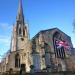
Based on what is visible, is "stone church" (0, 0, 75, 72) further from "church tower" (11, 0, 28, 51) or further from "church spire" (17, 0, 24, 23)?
"church spire" (17, 0, 24, 23)

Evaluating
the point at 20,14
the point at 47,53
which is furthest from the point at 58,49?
the point at 20,14

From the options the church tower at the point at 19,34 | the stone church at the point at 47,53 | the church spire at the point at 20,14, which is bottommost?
the stone church at the point at 47,53

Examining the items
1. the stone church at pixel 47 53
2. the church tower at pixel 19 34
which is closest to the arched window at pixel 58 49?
the stone church at pixel 47 53

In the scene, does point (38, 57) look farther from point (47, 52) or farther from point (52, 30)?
point (52, 30)

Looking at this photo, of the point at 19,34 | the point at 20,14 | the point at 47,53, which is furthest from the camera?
the point at 20,14

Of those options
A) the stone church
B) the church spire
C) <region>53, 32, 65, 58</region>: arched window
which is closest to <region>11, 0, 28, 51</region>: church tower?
the church spire

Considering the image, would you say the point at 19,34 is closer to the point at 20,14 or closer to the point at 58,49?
the point at 20,14

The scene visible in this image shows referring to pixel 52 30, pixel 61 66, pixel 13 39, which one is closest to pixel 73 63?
pixel 61 66

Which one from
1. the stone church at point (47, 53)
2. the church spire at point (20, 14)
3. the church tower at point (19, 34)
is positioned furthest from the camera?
the church spire at point (20, 14)

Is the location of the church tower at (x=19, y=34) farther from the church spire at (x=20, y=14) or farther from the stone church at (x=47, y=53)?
the stone church at (x=47, y=53)

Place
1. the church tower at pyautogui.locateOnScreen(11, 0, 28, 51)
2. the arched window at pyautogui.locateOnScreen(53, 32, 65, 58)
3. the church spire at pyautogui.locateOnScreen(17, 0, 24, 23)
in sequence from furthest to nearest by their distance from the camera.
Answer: the church spire at pyautogui.locateOnScreen(17, 0, 24, 23), the church tower at pyautogui.locateOnScreen(11, 0, 28, 51), the arched window at pyautogui.locateOnScreen(53, 32, 65, 58)

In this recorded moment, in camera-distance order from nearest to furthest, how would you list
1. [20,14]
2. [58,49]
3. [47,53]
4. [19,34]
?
1. [47,53]
2. [58,49]
3. [19,34]
4. [20,14]

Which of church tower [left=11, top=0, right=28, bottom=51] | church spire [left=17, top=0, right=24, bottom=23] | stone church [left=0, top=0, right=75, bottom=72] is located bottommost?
stone church [left=0, top=0, right=75, bottom=72]

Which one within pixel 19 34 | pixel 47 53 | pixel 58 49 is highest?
pixel 19 34
